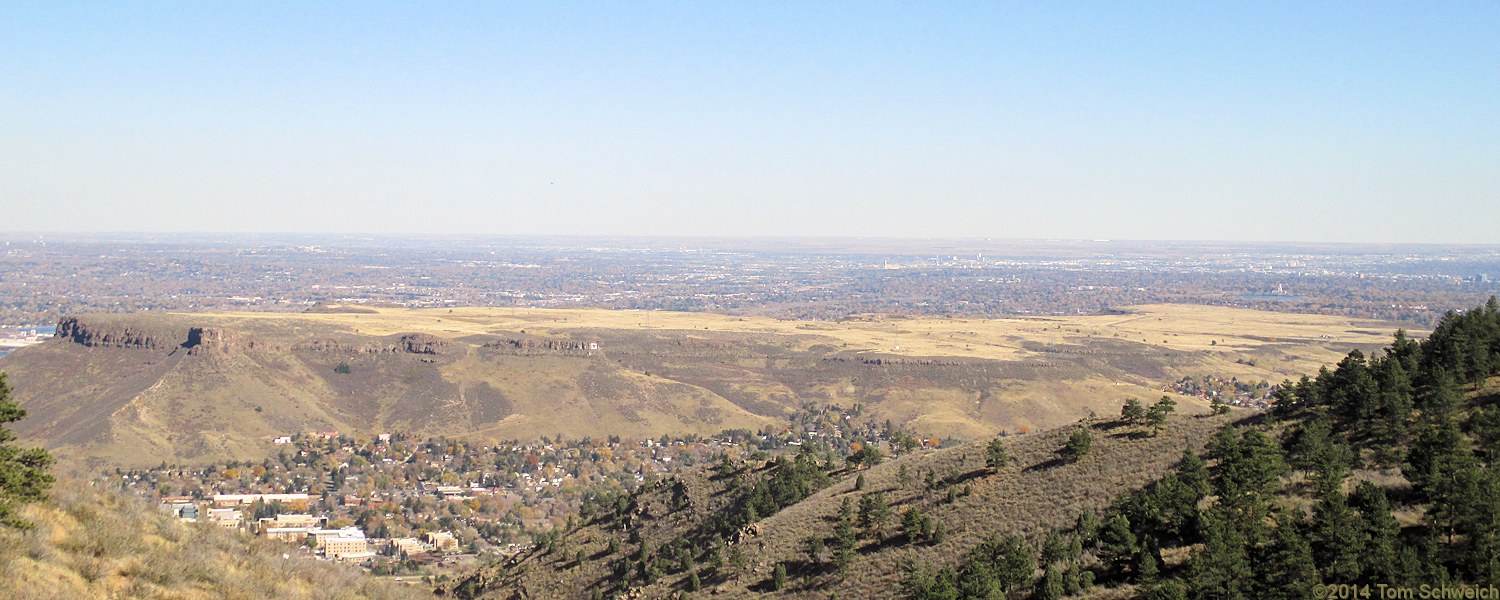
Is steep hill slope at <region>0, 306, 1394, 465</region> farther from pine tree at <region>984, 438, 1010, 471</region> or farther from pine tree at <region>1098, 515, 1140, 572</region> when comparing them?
pine tree at <region>1098, 515, 1140, 572</region>

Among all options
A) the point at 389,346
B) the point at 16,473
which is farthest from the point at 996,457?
the point at 389,346

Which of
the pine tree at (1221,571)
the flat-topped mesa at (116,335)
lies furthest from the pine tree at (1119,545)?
the flat-topped mesa at (116,335)

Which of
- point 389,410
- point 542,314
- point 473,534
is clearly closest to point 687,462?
point 473,534

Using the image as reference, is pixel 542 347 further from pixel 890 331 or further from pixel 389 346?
pixel 890 331

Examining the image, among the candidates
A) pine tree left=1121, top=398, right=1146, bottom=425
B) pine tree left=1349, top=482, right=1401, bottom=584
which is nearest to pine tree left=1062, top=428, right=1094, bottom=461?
pine tree left=1121, top=398, right=1146, bottom=425

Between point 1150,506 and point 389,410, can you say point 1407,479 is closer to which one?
point 1150,506

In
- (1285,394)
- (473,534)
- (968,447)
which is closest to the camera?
(1285,394)

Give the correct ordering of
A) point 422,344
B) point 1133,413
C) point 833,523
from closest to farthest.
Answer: point 833,523, point 1133,413, point 422,344
